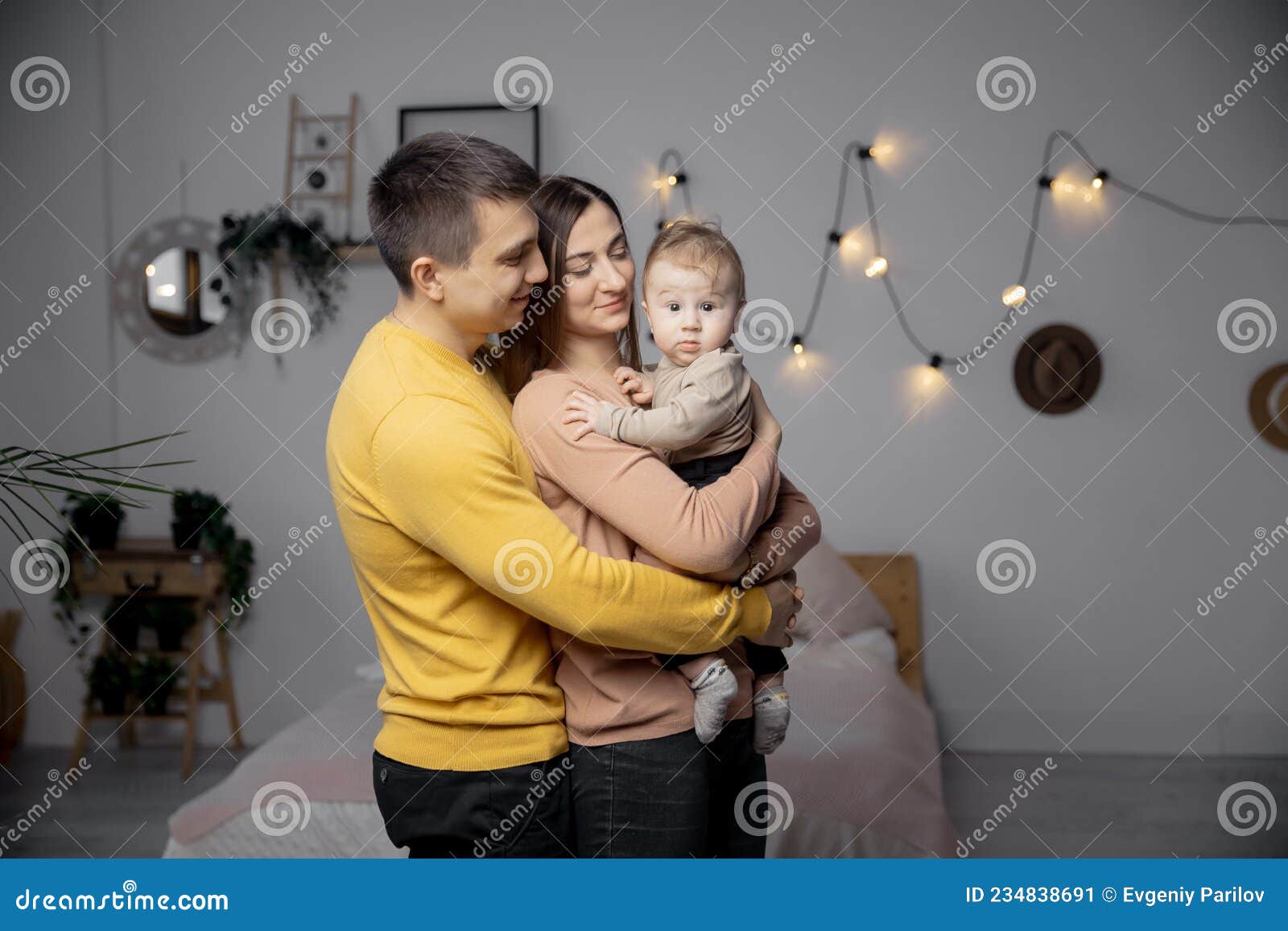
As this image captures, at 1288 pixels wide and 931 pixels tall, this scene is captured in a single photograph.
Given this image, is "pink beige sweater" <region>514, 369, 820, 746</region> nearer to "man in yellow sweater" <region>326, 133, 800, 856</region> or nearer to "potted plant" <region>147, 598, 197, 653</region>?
"man in yellow sweater" <region>326, 133, 800, 856</region>

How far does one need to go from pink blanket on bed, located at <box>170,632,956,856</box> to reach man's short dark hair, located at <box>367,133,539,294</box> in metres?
1.29

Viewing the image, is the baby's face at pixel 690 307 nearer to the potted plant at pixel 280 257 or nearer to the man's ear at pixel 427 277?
the man's ear at pixel 427 277

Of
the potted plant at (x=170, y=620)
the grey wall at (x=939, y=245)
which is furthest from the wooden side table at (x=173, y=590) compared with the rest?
the grey wall at (x=939, y=245)

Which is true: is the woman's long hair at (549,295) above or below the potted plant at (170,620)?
above

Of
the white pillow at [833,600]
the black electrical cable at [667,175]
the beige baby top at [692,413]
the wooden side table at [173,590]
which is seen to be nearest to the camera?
the beige baby top at [692,413]

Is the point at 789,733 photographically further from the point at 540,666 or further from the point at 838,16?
the point at 838,16

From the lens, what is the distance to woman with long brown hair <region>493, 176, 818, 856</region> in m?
1.32

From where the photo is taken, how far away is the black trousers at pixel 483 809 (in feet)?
4.43

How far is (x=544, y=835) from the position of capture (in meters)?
1.35

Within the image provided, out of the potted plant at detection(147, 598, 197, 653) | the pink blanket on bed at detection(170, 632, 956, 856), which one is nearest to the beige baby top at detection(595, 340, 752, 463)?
the pink blanket on bed at detection(170, 632, 956, 856)

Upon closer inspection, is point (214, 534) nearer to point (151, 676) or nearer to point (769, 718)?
point (151, 676)

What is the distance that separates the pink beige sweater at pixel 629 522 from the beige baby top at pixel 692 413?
3 centimetres

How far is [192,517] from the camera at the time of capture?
3811 millimetres

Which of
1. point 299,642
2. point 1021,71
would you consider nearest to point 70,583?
point 299,642
